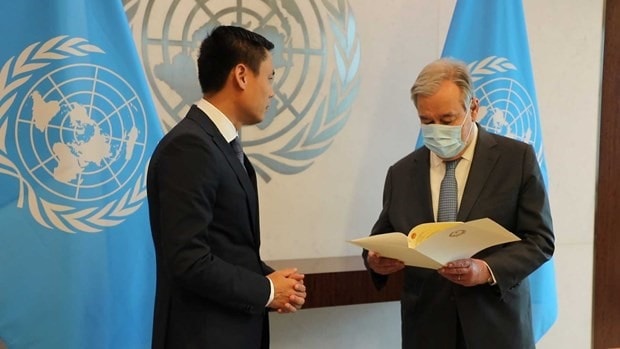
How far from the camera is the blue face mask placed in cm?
171

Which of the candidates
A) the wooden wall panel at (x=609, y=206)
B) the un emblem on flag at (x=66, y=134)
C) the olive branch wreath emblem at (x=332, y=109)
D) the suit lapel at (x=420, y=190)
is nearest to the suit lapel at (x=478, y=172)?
the suit lapel at (x=420, y=190)

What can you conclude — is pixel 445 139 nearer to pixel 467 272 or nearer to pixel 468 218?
pixel 468 218

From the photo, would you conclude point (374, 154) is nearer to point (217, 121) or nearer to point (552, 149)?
point (552, 149)

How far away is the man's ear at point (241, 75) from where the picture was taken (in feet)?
4.84

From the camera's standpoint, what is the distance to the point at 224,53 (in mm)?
1471

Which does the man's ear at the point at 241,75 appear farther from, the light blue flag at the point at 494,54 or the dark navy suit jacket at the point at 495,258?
the light blue flag at the point at 494,54

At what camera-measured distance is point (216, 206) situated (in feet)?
4.62

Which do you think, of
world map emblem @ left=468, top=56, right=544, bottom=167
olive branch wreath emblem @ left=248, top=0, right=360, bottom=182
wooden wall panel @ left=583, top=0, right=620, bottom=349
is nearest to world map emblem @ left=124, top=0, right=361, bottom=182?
olive branch wreath emblem @ left=248, top=0, right=360, bottom=182

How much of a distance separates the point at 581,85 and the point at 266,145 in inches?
67.4

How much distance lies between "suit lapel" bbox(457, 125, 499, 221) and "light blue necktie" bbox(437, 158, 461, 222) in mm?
28

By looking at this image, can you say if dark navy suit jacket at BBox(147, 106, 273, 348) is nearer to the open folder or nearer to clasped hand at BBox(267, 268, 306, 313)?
clasped hand at BBox(267, 268, 306, 313)

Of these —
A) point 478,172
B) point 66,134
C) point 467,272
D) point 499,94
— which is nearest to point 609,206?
point 499,94

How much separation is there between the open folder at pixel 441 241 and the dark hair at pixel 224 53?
533mm

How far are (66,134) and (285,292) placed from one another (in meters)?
0.89
